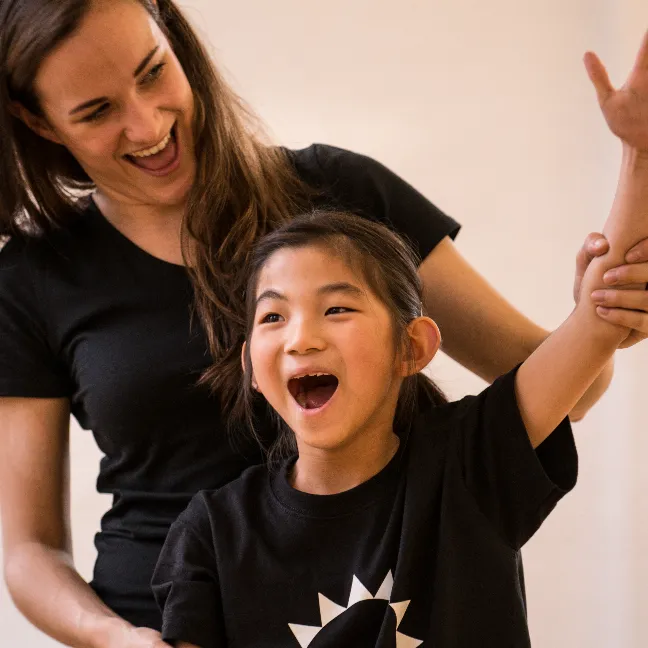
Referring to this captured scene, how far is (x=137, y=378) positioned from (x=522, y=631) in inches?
22.6

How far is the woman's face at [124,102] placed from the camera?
1250 mm

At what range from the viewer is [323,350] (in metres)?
1.09

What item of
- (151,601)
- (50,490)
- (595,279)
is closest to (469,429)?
(595,279)

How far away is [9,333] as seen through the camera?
4.70 ft

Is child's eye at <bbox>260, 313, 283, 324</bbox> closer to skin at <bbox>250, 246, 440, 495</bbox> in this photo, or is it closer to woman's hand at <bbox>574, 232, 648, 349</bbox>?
skin at <bbox>250, 246, 440, 495</bbox>

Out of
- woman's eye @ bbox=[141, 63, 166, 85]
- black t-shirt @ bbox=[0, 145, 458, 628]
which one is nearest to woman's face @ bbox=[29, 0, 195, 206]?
woman's eye @ bbox=[141, 63, 166, 85]

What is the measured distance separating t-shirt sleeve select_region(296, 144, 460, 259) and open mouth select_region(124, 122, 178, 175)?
20cm

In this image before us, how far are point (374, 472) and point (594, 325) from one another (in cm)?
29

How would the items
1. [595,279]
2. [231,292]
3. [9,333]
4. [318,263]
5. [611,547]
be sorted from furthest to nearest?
[611,547] → [9,333] → [231,292] → [318,263] → [595,279]

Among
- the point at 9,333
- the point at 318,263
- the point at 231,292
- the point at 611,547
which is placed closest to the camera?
the point at 318,263

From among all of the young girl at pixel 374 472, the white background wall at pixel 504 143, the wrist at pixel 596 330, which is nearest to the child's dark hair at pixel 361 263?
the young girl at pixel 374 472

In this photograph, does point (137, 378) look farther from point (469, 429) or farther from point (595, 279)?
point (595, 279)

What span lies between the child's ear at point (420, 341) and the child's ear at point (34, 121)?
1.89ft

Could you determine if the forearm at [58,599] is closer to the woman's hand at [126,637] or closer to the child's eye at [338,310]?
the woman's hand at [126,637]
